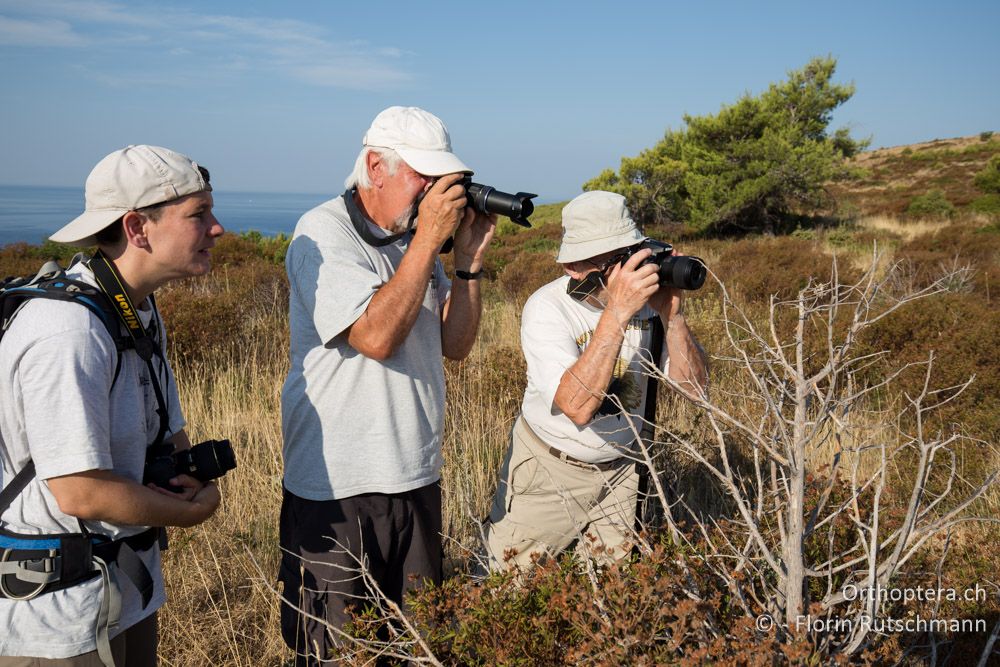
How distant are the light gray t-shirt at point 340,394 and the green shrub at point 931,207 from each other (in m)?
19.9

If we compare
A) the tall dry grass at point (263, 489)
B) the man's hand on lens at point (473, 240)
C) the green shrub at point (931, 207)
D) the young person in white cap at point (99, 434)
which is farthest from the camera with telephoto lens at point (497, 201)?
the green shrub at point (931, 207)

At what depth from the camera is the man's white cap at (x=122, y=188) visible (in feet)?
5.15

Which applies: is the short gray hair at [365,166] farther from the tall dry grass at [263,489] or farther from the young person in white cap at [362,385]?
the tall dry grass at [263,489]

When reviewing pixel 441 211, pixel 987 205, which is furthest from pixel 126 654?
pixel 987 205

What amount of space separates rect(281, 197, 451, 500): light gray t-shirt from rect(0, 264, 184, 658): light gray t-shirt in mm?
603

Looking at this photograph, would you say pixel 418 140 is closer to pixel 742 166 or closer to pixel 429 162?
pixel 429 162

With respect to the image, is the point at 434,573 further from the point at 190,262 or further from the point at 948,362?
the point at 948,362

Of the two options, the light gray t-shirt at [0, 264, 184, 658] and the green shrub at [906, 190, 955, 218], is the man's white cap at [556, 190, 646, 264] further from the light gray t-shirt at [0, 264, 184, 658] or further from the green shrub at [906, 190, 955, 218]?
the green shrub at [906, 190, 955, 218]

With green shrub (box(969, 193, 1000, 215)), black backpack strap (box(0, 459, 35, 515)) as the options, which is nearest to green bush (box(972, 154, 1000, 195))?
green shrub (box(969, 193, 1000, 215))

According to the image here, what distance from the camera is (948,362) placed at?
17.1 feet

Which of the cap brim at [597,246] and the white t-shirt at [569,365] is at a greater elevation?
the cap brim at [597,246]

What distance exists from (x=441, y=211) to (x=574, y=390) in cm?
69

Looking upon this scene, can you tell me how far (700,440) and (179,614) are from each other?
9.00 ft

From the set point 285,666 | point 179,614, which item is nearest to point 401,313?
point 285,666
